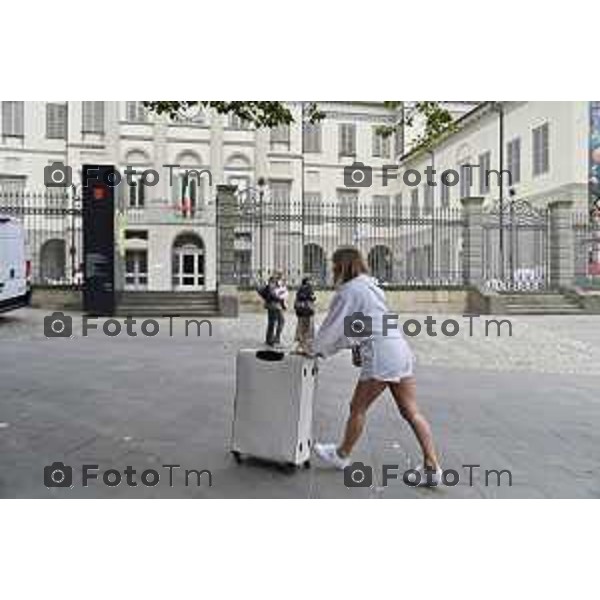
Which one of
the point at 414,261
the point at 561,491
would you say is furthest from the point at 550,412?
the point at 414,261

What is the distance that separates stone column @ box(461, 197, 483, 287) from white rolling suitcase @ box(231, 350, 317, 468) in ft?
61.5

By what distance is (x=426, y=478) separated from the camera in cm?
475

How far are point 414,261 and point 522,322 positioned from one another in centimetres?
844

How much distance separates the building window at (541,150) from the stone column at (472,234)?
9.20 metres

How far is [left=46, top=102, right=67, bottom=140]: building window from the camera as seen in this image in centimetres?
3788

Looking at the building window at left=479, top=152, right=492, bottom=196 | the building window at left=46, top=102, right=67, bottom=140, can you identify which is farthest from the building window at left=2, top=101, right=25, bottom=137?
the building window at left=479, top=152, right=492, bottom=196

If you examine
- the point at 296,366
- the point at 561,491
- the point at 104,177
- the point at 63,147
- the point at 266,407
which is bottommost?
the point at 561,491

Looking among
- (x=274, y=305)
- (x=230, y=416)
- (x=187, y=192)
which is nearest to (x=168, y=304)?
(x=274, y=305)

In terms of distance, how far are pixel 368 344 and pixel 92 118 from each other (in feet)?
121

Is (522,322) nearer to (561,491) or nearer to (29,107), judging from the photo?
(561,491)

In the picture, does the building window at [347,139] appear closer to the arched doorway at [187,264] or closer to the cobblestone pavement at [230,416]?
the arched doorway at [187,264]

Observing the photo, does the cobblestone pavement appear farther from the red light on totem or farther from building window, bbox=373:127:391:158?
building window, bbox=373:127:391:158

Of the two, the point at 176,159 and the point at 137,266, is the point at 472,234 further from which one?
the point at 176,159

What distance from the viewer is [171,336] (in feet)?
49.4
